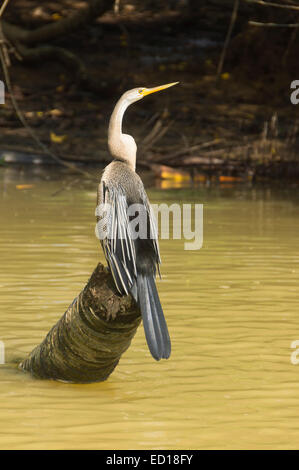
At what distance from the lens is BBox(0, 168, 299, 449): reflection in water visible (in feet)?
14.9

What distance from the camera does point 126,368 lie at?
5.65 m

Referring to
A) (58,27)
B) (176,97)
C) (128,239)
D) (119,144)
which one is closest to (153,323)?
(128,239)

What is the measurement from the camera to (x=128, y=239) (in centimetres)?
503

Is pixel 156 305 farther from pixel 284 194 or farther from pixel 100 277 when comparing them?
pixel 284 194

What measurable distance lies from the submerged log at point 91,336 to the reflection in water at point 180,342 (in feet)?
0.24

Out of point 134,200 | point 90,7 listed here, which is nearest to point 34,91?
point 90,7

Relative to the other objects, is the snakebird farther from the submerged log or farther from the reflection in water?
the reflection in water

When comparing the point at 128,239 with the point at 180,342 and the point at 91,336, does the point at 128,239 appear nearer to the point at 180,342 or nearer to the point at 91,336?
the point at 91,336

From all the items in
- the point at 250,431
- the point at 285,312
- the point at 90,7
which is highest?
the point at 250,431

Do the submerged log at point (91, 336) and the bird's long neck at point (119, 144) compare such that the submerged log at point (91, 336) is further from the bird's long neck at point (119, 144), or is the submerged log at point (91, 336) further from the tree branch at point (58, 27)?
the tree branch at point (58, 27)

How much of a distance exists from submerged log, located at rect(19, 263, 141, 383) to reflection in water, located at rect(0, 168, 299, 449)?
7 centimetres

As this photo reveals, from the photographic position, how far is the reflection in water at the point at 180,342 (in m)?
4.56

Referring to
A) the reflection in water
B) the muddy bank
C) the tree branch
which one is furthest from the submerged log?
the tree branch

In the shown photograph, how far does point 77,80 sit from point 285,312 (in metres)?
10.8
